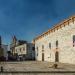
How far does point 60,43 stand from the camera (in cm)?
4341

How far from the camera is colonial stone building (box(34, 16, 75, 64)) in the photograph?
38.2 metres

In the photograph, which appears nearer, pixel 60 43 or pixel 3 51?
pixel 60 43

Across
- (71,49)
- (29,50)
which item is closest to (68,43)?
(71,49)

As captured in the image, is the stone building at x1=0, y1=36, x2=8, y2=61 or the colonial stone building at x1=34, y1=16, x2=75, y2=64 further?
the stone building at x1=0, y1=36, x2=8, y2=61

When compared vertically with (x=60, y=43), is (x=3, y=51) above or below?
below

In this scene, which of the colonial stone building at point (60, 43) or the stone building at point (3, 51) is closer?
the colonial stone building at point (60, 43)

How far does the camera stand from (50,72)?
22.7m

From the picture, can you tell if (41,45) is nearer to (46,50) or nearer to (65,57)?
(46,50)

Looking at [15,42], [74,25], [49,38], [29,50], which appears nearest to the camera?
[74,25]

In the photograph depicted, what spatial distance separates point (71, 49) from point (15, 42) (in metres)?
70.7

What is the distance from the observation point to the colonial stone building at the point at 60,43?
3819cm

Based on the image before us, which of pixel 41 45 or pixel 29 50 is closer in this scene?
pixel 41 45

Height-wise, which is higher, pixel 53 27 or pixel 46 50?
pixel 53 27

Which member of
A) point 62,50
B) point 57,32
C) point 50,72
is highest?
point 57,32
